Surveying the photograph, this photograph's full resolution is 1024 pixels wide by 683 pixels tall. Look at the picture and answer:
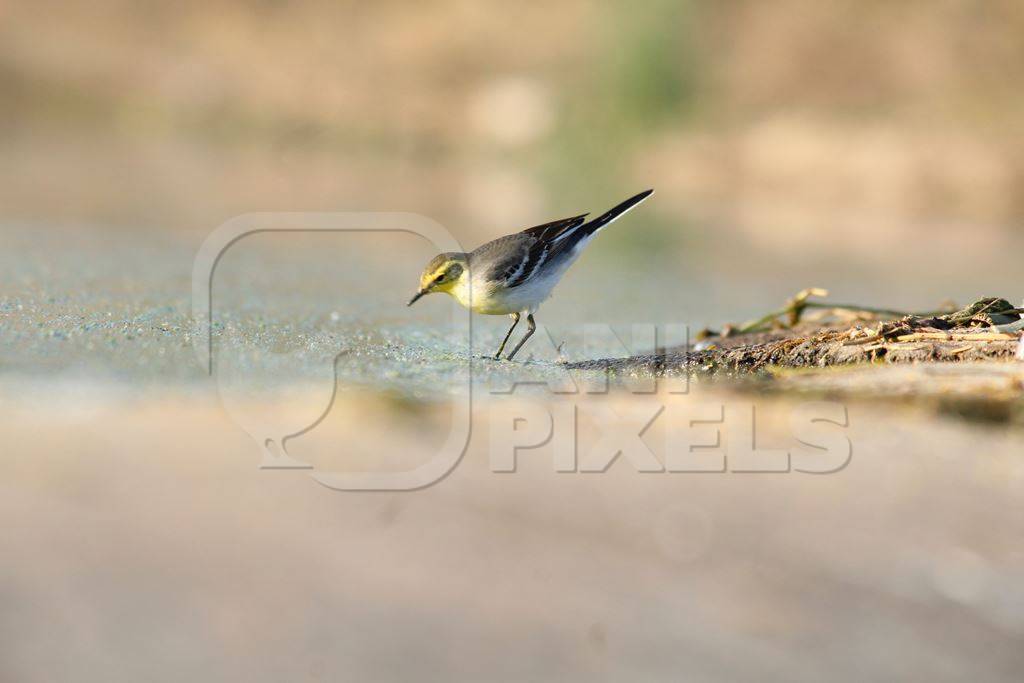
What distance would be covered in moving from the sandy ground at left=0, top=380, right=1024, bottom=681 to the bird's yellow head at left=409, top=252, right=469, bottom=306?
2168 millimetres

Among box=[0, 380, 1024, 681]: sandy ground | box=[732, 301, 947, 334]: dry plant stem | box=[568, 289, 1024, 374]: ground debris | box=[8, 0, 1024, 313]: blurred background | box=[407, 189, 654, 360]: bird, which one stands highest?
box=[8, 0, 1024, 313]: blurred background

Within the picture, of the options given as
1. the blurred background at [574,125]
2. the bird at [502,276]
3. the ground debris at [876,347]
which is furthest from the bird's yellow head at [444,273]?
the blurred background at [574,125]

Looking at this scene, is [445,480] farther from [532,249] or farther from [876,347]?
[532,249]

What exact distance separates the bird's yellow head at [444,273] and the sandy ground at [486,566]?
7.11ft

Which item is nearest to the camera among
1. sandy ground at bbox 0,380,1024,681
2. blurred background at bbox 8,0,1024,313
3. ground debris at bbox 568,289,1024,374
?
sandy ground at bbox 0,380,1024,681

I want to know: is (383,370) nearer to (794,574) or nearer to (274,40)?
(794,574)

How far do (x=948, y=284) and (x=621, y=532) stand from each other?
5.63 meters

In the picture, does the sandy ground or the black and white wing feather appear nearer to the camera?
the sandy ground

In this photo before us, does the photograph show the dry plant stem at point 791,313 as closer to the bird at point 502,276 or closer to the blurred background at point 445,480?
the blurred background at point 445,480

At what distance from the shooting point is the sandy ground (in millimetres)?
1845

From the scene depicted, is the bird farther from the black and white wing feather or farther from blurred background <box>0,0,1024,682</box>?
blurred background <box>0,0,1024,682</box>

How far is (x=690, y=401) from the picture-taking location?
139 inches

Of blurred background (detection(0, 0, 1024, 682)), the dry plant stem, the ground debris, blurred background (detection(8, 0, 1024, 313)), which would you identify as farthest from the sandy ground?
blurred background (detection(8, 0, 1024, 313))

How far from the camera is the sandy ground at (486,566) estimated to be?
6.05 ft
